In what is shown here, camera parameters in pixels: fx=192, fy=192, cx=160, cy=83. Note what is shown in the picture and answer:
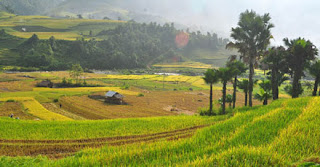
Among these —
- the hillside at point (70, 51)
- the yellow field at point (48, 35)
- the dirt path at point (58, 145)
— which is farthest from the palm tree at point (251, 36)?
the yellow field at point (48, 35)

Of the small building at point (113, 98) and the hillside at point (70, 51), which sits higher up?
the hillside at point (70, 51)

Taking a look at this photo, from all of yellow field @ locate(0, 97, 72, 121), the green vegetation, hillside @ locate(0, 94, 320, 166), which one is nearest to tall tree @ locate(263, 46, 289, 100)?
the green vegetation

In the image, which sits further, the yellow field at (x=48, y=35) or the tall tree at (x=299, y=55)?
the yellow field at (x=48, y=35)

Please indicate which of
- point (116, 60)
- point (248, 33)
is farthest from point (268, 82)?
point (116, 60)

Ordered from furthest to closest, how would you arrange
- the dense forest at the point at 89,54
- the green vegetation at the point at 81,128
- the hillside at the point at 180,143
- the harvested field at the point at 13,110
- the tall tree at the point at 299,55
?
the dense forest at the point at 89,54 < the harvested field at the point at 13,110 < the tall tree at the point at 299,55 < the green vegetation at the point at 81,128 < the hillside at the point at 180,143

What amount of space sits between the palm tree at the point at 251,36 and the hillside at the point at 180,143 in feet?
41.9

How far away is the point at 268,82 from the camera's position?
29375mm

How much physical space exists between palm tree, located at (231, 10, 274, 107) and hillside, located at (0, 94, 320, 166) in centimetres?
1279

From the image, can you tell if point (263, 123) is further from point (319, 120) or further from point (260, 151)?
point (260, 151)

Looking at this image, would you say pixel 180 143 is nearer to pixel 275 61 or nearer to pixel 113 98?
pixel 275 61

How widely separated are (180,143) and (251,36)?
71.7 ft

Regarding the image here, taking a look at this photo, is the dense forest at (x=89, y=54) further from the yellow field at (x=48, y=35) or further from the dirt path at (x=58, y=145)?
the dirt path at (x=58, y=145)

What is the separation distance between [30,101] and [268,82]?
154ft

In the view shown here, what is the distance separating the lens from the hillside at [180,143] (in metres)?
7.09
